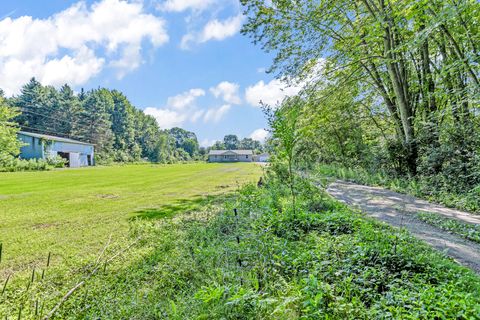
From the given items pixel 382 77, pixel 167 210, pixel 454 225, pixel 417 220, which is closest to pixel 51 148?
pixel 167 210

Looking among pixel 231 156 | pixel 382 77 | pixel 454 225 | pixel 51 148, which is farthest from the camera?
pixel 231 156

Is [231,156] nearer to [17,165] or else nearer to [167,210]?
[17,165]

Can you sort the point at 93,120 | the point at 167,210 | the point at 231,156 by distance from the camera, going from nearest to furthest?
1. the point at 167,210
2. the point at 93,120
3. the point at 231,156

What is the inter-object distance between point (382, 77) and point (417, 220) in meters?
7.14

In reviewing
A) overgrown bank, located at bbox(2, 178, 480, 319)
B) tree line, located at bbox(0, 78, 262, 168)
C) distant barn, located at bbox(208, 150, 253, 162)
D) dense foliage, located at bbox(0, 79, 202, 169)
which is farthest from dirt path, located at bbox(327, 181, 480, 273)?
distant barn, located at bbox(208, 150, 253, 162)

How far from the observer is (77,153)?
33938 mm

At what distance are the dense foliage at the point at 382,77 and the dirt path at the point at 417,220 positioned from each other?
112 centimetres

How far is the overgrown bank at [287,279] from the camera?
185 cm

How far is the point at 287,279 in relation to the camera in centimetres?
241

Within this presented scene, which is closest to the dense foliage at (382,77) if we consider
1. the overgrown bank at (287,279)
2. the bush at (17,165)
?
the overgrown bank at (287,279)

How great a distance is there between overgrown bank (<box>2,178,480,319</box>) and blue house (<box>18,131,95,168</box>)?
29175 mm

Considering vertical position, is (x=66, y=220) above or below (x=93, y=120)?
below

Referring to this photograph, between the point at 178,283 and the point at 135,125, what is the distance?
6438 cm

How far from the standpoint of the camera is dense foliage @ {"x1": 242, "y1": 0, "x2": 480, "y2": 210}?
21.2 ft
